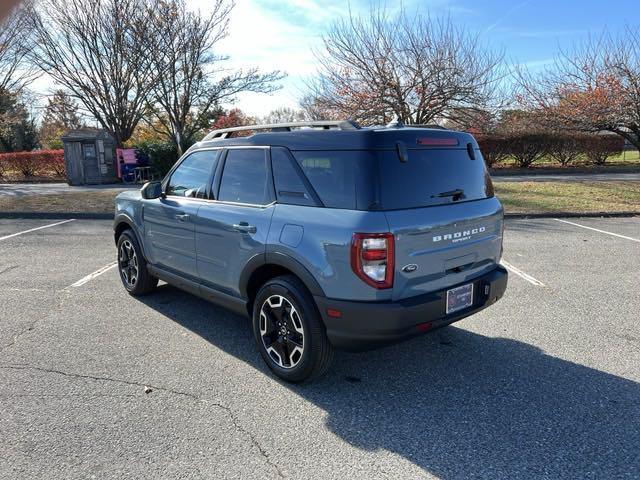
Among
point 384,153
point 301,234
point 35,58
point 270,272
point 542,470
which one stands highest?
point 35,58

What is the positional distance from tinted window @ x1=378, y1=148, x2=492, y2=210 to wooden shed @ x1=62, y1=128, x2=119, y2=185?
60.8 feet

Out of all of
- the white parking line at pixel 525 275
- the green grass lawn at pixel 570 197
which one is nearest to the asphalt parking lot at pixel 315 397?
the white parking line at pixel 525 275

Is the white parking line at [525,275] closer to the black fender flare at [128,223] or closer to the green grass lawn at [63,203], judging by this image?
the black fender flare at [128,223]

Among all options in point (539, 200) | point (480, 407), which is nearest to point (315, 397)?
point (480, 407)

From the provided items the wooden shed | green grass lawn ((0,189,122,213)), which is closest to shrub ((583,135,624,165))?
green grass lawn ((0,189,122,213))

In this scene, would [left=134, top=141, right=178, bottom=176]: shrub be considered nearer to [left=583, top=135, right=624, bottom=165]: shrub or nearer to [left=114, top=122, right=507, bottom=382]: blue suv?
[left=114, top=122, right=507, bottom=382]: blue suv

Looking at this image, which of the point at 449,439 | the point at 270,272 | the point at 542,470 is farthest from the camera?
the point at 270,272

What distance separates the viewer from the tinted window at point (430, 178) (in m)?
2.87

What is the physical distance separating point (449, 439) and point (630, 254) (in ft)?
19.2

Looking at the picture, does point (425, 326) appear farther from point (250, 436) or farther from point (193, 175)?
point (193, 175)

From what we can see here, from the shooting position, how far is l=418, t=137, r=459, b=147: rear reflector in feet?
10.2

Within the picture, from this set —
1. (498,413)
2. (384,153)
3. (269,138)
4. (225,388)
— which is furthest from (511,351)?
(269,138)

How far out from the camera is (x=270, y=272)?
11.1 ft

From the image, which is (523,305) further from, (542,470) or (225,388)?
(225,388)
